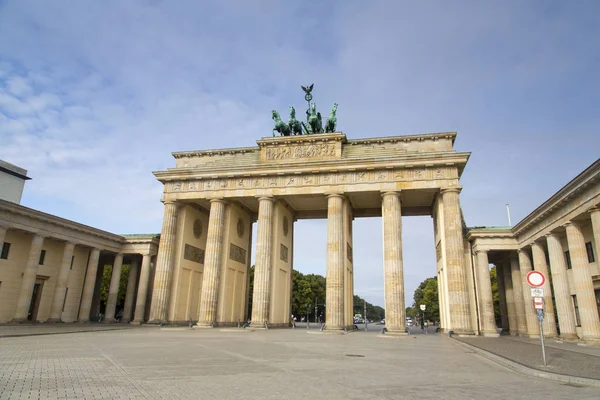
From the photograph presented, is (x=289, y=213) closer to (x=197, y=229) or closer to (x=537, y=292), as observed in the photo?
(x=197, y=229)

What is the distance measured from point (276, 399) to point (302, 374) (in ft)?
9.79

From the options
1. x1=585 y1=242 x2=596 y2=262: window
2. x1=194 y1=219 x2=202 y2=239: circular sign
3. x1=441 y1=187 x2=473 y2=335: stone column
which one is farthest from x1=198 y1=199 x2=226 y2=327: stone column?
x1=585 y1=242 x2=596 y2=262: window

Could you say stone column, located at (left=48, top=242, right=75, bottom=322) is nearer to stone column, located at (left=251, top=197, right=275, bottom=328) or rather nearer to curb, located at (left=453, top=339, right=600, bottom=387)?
stone column, located at (left=251, top=197, right=275, bottom=328)

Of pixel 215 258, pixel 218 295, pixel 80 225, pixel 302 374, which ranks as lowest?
pixel 302 374

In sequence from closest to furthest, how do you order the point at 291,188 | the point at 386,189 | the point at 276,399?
the point at 276,399, the point at 386,189, the point at 291,188

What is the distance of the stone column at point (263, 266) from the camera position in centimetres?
3403

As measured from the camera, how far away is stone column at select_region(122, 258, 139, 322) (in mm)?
41875

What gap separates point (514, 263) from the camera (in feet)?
113

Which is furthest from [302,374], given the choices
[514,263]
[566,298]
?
[514,263]

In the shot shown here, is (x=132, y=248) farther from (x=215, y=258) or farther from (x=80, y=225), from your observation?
(x=215, y=258)

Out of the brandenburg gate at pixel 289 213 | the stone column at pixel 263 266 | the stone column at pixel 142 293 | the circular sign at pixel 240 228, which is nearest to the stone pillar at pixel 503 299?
the brandenburg gate at pixel 289 213

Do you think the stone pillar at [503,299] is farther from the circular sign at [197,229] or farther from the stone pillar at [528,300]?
the circular sign at [197,229]

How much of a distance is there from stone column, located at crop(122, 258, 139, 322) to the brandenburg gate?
7.74 metres

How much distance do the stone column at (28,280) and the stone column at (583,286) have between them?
3961cm
